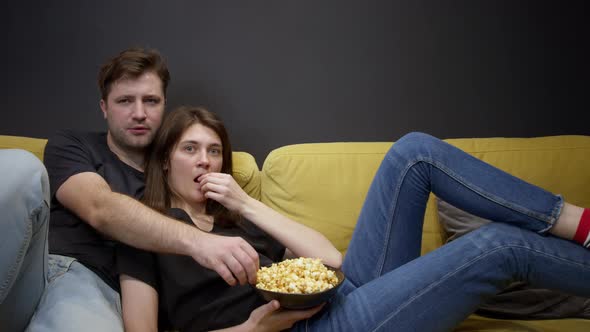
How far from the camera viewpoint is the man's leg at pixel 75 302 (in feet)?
4.22

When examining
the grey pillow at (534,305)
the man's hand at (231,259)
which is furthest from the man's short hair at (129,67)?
the grey pillow at (534,305)

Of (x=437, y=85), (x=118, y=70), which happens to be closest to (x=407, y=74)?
(x=437, y=85)

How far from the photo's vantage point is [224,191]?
5.52 ft

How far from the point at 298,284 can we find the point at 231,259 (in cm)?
20

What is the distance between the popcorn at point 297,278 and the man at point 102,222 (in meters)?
0.05

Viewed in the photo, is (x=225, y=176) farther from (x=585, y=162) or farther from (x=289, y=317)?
(x=585, y=162)

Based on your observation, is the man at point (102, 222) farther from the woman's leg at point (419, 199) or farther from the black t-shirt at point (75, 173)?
the woman's leg at point (419, 199)

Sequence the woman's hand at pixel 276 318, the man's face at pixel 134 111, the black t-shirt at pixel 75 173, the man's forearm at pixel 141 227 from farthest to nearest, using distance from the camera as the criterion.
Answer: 1. the man's face at pixel 134 111
2. the black t-shirt at pixel 75 173
3. the man's forearm at pixel 141 227
4. the woman's hand at pixel 276 318

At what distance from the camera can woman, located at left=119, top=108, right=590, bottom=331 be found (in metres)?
1.32

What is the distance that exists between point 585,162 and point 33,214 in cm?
219

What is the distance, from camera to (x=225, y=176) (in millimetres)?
Answer: 1735

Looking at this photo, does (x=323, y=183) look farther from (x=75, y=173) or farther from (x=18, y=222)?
(x=18, y=222)

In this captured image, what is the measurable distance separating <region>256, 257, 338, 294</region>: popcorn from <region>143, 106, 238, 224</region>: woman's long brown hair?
1.65 feet

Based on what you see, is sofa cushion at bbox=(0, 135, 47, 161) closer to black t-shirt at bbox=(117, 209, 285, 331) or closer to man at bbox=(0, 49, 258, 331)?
man at bbox=(0, 49, 258, 331)
